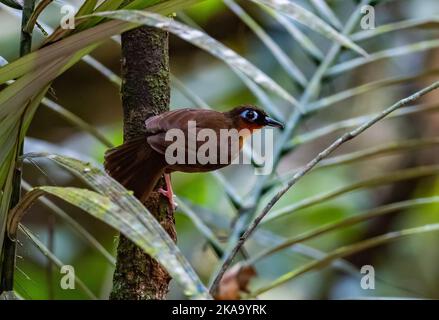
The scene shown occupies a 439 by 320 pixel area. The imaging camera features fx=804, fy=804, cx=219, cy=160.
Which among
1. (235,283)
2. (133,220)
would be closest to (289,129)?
(235,283)

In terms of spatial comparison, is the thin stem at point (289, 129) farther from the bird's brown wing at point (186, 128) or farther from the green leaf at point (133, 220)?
the green leaf at point (133, 220)

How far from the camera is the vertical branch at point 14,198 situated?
121 centimetres

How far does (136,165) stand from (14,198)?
1.11 feet

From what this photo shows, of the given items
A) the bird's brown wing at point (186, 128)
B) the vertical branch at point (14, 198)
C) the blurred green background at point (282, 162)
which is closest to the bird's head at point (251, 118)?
the bird's brown wing at point (186, 128)

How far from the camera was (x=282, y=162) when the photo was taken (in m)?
4.02

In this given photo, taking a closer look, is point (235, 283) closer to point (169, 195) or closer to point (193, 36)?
point (169, 195)

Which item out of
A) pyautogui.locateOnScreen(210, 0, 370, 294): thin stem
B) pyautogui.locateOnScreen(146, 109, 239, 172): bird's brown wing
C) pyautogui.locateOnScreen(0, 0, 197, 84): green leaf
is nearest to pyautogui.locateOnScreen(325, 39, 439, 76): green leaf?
pyautogui.locateOnScreen(210, 0, 370, 294): thin stem

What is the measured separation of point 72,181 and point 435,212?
5.50 feet

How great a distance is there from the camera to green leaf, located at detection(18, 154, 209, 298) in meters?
0.96

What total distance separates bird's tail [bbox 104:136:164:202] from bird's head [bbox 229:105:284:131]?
0.50 m

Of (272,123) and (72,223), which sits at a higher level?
(272,123)

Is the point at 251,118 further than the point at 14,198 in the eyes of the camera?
Yes

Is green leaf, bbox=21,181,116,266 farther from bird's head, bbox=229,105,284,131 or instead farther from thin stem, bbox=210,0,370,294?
bird's head, bbox=229,105,284,131
